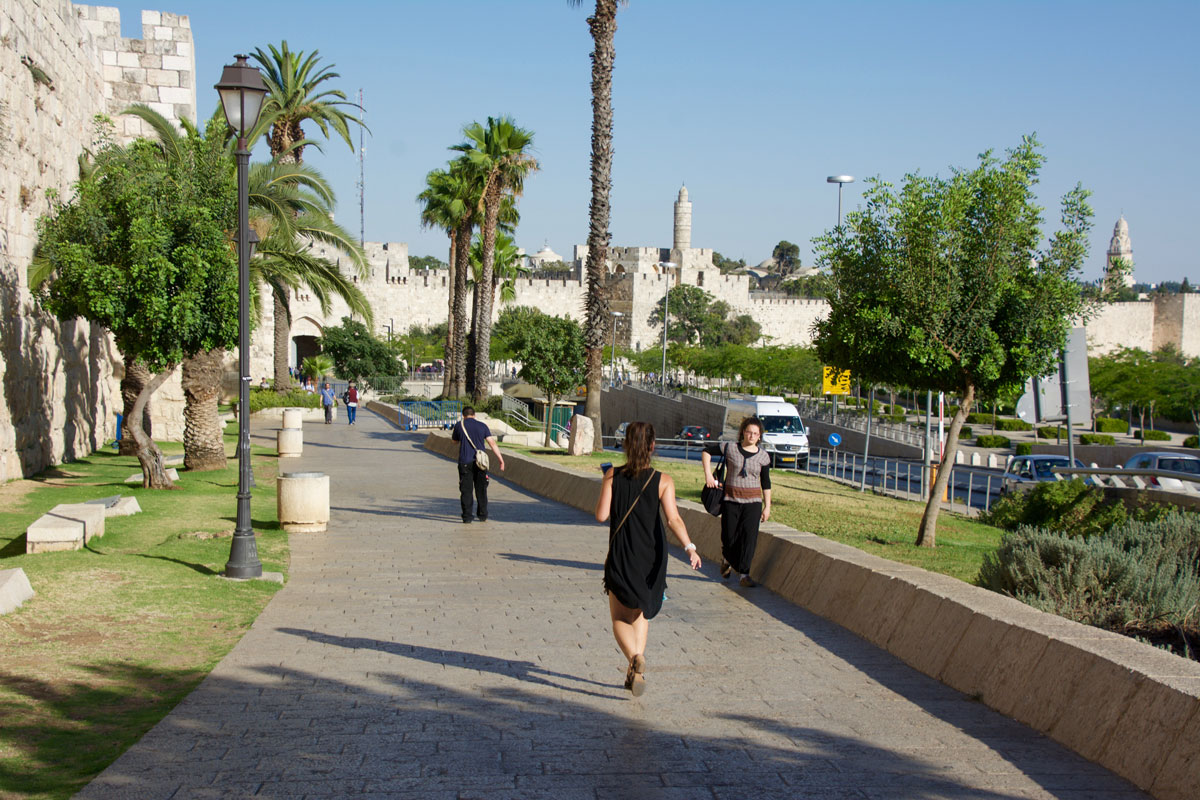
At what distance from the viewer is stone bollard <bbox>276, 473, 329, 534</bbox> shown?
11.2m

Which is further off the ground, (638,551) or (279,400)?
(638,551)

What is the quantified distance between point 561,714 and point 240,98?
6.29 meters

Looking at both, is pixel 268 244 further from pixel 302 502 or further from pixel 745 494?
pixel 745 494

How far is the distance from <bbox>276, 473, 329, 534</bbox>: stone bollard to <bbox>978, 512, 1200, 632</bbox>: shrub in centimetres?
712

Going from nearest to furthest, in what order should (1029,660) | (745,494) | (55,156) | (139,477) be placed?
(1029,660) < (745,494) < (139,477) < (55,156)

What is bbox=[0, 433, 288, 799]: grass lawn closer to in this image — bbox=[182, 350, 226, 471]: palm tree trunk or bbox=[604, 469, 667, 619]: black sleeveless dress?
bbox=[604, 469, 667, 619]: black sleeveless dress

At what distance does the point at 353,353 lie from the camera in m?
56.6

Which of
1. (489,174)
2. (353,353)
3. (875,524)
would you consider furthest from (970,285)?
(353,353)

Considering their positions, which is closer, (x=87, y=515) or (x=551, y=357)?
(x=87, y=515)

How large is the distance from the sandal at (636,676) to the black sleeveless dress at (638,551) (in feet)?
0.73

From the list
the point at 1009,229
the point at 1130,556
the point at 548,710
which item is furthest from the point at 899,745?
the point at 1009,229

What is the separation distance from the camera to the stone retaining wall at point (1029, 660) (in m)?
3.87

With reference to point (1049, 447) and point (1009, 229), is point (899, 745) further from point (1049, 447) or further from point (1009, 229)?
point (1049, 447)

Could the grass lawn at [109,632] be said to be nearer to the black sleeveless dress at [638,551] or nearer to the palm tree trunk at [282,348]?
the black sleeveless dress at [638,551]
